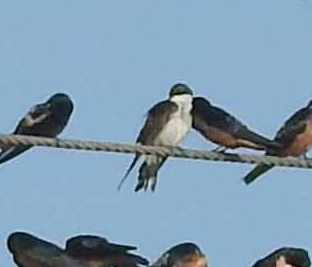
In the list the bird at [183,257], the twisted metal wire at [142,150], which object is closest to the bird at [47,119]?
the bird at [183,257]

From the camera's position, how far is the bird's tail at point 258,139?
8.62 meters

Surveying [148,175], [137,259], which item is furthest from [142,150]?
[148,175]

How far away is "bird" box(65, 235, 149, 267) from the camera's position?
734cm

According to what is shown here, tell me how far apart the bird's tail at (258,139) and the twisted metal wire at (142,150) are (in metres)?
1.26

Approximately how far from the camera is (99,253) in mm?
7520

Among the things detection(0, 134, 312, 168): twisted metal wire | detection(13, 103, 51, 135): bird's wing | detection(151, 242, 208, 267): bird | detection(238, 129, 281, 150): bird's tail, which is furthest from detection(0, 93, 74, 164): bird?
detection(0, 134, 312, 168): twisted metal wire

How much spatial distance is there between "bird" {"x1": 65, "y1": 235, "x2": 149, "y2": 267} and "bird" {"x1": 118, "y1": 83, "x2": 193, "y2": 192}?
158 centimetres

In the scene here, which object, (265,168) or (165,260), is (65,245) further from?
(265,168)

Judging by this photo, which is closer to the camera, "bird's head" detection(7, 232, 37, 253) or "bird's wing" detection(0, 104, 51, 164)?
"bird's head" detection(7, 232, 37, 253)

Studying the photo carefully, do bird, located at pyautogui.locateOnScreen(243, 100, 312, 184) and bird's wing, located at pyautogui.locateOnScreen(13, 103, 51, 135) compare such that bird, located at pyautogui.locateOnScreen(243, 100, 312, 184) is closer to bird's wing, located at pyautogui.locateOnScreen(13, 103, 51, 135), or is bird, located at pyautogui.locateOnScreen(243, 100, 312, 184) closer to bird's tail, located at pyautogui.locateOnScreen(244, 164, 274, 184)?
bird's tail, located at pyautogui.locateOnScreen(244, 164, 274, 184)

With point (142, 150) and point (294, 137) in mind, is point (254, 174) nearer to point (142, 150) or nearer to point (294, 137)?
point (294, 137)

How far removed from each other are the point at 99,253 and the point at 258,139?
1.43 m

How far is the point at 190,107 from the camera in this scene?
9.53 m

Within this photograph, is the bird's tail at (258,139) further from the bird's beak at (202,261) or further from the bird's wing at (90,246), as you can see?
the bird's wing at (90,246)
